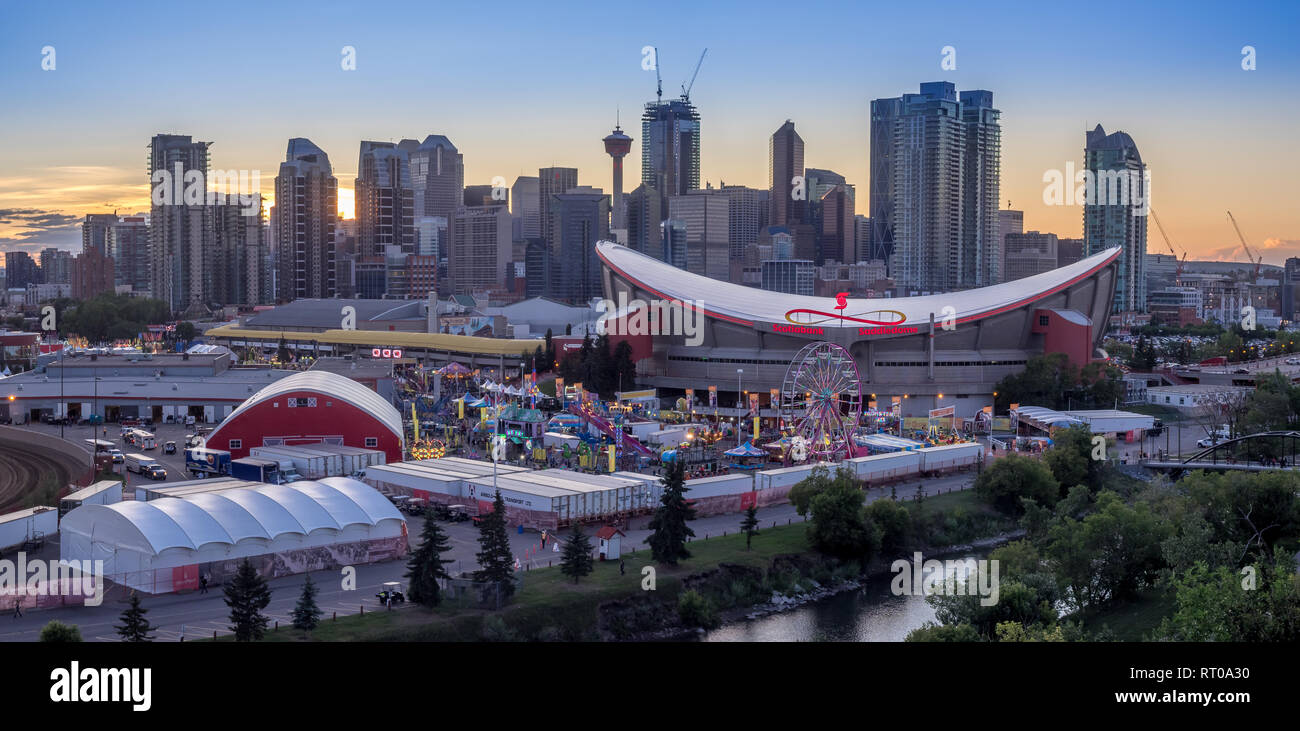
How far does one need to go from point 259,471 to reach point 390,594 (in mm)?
9069

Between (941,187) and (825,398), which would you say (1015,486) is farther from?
(941,187)

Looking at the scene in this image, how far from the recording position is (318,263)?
107 metres

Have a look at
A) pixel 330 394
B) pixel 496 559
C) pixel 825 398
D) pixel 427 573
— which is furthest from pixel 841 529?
pixel 330 394

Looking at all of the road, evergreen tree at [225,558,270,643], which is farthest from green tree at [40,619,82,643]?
evergreen tree at [225,558,270,643]

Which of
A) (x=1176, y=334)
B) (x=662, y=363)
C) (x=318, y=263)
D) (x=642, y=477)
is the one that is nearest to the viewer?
(x=642, y=477)

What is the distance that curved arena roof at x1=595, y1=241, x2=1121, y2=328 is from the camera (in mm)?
40000

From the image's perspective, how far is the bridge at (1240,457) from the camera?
2727 cm

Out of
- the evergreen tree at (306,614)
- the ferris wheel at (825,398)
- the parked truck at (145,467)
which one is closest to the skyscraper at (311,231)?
the parked truck at (145,467)

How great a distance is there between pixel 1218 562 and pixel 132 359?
33314mm

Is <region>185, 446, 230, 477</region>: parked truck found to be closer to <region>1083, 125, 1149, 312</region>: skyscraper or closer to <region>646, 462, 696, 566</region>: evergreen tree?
<region>646, 462, 696, 566</region>: evergreen tree

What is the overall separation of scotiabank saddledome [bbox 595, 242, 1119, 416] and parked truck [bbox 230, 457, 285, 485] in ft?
60.0
